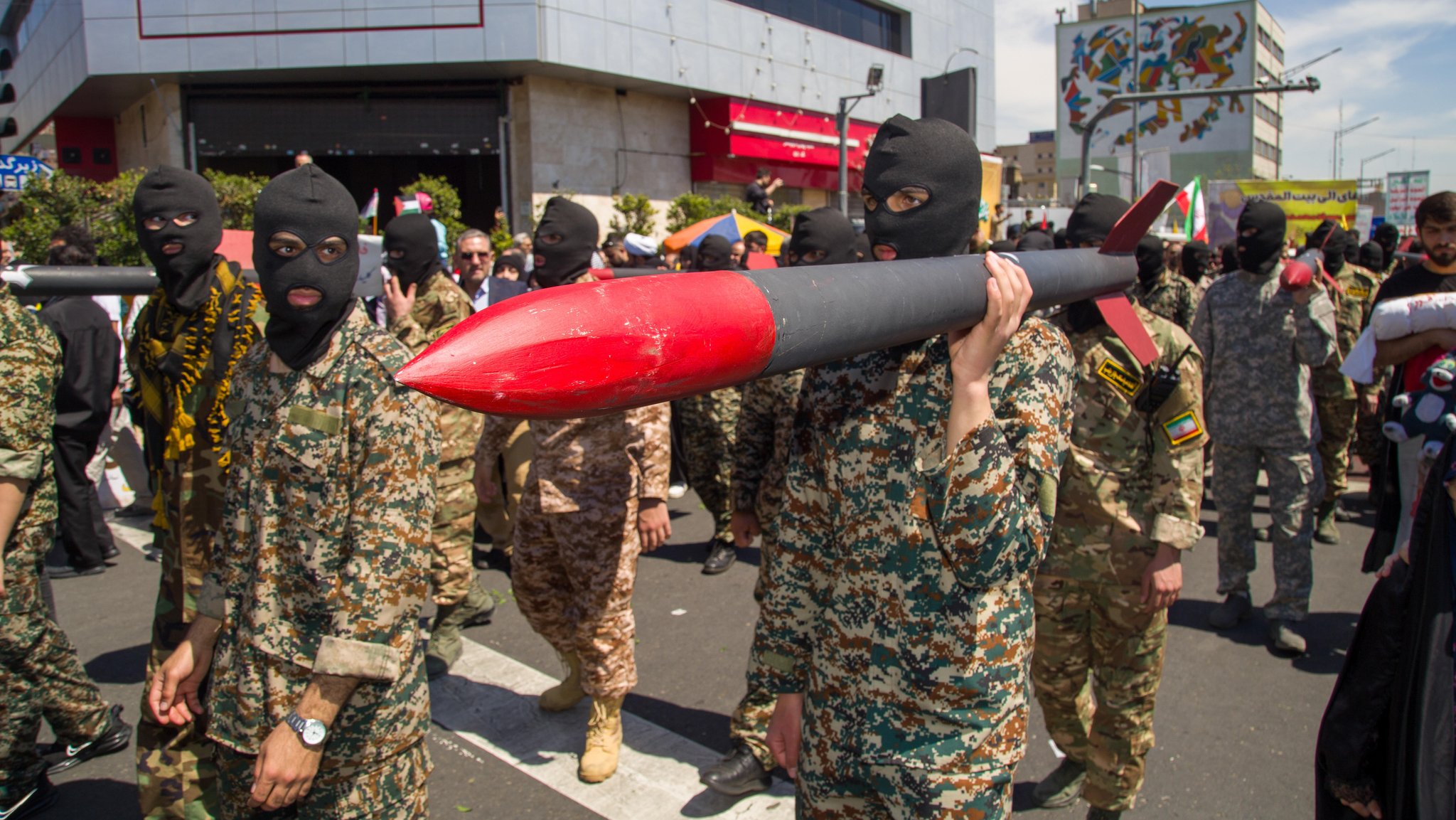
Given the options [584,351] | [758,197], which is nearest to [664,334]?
[584,351]

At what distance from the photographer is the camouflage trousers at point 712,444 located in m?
6.87

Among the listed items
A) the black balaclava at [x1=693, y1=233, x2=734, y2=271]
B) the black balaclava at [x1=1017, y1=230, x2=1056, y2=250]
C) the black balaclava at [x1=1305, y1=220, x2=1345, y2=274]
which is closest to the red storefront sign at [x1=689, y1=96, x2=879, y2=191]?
the black balaclava at [x1=1305, y1=220, x2=1345, y2=274]

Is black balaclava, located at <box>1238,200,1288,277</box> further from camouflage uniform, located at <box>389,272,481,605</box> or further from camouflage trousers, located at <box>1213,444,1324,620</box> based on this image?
camouflage uniform, located at <box>389,272,481,605</box>

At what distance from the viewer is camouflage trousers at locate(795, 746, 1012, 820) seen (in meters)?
1.98

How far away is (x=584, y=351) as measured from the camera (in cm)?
124

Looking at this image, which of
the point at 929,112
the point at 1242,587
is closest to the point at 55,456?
the point at 929,112

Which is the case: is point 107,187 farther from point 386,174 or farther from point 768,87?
point 768,87

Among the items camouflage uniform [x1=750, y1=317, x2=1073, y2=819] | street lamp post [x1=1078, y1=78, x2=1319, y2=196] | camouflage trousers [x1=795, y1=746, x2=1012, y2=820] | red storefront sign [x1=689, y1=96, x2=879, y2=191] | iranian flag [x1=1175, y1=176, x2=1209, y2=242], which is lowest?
camouflage trousers [x1=795, y1=746, x2=1012, y2=820]

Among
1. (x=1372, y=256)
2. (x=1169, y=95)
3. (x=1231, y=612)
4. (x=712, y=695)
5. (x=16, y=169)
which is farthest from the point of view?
(x=1169, y=95)

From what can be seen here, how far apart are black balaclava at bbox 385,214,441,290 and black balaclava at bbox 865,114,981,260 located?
392cm

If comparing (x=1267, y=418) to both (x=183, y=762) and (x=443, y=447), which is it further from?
(x=183, y=762)

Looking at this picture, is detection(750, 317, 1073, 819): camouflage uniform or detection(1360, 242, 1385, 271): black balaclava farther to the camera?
detection(1360, 242, 1385, 271): black balaclava

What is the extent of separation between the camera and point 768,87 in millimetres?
28734

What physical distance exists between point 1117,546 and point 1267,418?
2.71m
